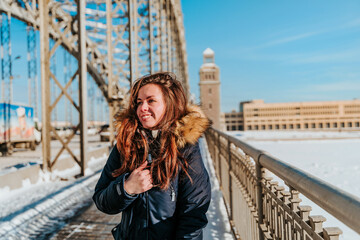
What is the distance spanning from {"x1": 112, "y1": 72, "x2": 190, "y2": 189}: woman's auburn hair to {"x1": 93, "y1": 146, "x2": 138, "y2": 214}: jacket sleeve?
0.08 meters

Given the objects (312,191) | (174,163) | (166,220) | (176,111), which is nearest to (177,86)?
(176,111)

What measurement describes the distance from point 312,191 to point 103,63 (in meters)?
16.1

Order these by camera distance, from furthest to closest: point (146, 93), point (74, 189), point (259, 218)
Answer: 1. point (74, 189)
2. point (259, 218)
3. point (146, 93)

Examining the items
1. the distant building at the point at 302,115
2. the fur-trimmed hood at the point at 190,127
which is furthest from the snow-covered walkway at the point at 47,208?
the distant building at the point at 302,115

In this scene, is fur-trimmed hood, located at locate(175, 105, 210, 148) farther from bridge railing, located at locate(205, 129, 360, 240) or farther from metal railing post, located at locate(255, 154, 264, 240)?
metal railing post, located at locate(255, 154, 264, 240)

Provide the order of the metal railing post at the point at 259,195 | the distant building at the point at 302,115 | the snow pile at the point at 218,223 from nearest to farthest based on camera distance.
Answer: the metal railing post at the point at 259,195, the snow pile at the point at 218,223, the distant building at the point at 302,115

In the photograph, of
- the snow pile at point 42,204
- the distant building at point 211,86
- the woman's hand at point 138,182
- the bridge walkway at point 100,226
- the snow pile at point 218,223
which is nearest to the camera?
the woman's hand at point 138,182

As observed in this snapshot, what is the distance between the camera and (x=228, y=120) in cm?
13012

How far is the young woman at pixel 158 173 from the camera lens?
1492 mm

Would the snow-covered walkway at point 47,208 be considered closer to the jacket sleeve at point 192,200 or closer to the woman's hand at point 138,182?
the jacket sleeve at point 192,200

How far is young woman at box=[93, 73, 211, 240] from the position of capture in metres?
1.49

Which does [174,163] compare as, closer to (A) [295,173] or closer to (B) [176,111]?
(B) [176,111]

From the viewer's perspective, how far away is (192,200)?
4.94 feet

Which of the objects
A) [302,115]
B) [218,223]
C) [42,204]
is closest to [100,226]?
[42,204]
